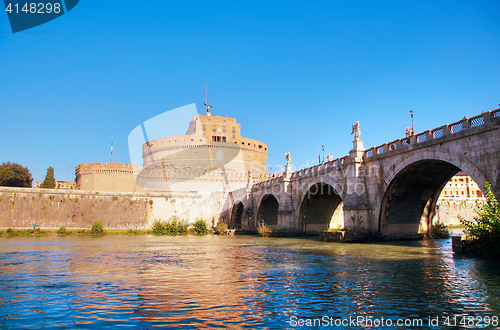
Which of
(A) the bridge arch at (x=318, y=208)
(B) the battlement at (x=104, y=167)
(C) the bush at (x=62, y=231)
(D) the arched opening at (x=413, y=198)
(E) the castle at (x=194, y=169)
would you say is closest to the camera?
(D) the arched opening at (x=413, y=198)

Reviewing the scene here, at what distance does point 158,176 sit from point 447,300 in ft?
198

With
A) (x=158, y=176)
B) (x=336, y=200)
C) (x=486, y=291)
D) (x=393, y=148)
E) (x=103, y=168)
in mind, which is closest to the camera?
(x=486, y=291)

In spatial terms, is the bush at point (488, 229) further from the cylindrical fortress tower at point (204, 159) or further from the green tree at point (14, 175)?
the green tree at point (14, 175)

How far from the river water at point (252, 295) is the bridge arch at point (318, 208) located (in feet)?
61.4

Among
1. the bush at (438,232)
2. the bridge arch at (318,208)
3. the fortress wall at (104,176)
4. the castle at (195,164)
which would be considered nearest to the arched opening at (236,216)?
the castle at (195,164)

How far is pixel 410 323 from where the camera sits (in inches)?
247

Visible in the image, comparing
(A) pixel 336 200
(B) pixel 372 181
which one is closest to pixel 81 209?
(A) pixel 336 200

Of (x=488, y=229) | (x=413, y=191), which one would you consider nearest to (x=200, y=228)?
(x=413, y=191)

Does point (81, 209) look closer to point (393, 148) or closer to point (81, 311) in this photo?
point (393, 148)

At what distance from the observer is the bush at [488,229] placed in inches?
552

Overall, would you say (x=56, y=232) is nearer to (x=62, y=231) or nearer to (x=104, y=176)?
(x=62, y=231)

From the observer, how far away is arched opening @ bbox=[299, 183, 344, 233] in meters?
33.3

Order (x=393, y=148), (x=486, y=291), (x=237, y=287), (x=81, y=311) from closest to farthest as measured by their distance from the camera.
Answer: (x=81, y=311), (x=486, y=291), (x=237, y=287), (x=393, y=148)

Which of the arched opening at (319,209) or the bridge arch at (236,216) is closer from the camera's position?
the arched opening at (319,209)
